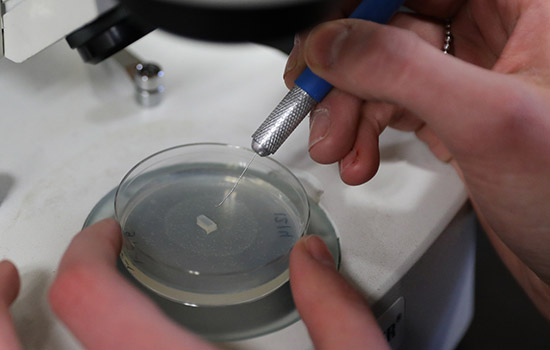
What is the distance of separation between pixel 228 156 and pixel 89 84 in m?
0.17

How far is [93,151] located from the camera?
0.50 meters

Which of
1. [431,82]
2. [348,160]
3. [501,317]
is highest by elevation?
[431,82]

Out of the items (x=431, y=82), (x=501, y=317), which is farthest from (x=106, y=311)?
(x=501, y=317)

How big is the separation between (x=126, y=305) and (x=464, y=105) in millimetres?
215

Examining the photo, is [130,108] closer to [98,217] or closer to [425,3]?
[98,217]

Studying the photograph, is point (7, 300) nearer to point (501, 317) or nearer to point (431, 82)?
point (431, 82)

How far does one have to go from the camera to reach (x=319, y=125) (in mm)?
461

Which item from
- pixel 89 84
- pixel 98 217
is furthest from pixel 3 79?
pixel 98 217

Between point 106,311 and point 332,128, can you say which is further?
point 332,128

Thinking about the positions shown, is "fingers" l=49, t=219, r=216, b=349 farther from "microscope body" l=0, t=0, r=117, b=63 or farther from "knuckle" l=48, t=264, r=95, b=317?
"microscope body" l=0, t=0, r=117, b=63

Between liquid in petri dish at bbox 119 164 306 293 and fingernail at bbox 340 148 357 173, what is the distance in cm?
5

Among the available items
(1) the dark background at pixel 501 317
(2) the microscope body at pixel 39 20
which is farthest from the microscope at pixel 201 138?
(1) the dark background at pixel 501 317

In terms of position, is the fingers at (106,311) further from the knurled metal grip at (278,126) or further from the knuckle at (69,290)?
the knurled metal grip at (278,126)

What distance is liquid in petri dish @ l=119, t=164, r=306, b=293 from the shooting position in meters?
0.39
